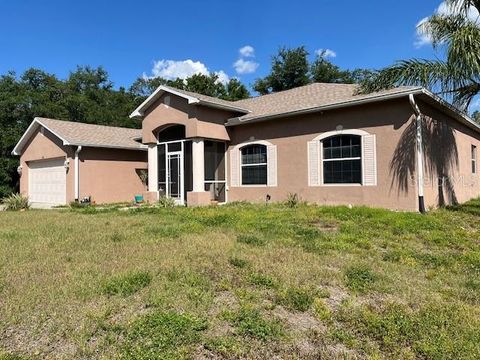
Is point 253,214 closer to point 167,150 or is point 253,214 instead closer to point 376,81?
point 376,81

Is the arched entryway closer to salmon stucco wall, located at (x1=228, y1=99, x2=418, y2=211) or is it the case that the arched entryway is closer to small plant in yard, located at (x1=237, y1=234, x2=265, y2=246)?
salmon stucco wall, located at (x1=228, y1=99, x2=418, y2=211)

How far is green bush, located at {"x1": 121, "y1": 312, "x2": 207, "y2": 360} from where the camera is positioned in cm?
339

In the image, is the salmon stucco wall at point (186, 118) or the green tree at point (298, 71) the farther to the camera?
the green tree at point (298, 71)

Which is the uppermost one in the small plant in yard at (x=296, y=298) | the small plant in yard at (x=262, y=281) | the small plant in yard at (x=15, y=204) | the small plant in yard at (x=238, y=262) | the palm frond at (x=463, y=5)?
the palm frond at (x=463, y=5)

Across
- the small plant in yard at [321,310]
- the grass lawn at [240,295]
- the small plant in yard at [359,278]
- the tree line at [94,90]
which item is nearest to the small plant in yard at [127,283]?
the grass lawn at [240,295]

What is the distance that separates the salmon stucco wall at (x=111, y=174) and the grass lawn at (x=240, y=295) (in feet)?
41.4

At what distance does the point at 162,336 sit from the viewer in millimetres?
3627

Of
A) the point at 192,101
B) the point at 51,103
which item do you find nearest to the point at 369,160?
the point at 192,101

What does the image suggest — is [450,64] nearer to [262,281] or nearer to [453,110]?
[453,110]

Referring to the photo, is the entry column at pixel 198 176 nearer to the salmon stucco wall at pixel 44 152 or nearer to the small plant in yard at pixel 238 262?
the salmon stucco wall at pixel 44 152

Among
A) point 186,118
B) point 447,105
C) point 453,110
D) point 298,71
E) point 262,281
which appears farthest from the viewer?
point 298,71

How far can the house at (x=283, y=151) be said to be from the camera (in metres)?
12.7

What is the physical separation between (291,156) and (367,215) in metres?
5.18

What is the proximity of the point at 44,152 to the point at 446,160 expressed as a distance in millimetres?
21311
